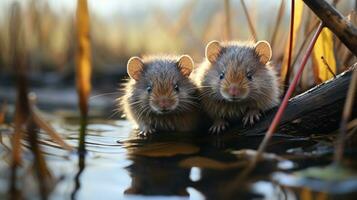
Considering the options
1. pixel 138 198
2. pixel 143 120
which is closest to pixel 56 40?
pixel 143 120

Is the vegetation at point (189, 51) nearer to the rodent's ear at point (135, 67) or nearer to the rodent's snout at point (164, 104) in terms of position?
the rodent's snout at point (164, 104)

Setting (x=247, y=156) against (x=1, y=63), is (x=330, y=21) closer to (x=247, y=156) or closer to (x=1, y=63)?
(x=247, y=156)

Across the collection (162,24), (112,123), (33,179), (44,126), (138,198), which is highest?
(162,24)

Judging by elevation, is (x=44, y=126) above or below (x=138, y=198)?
above

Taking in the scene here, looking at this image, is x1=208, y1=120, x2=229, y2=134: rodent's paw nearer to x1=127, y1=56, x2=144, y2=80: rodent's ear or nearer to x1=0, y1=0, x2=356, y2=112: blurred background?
x1=127, y1=56, x2=144, y2=80: rodent's ear

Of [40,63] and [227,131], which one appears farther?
[40,63]

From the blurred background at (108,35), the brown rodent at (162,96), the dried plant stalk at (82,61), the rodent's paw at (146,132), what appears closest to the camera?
the dried plant stalk at (82,61)

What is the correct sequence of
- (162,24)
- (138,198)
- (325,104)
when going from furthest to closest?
(162,24)
(325,104)
(138,198)

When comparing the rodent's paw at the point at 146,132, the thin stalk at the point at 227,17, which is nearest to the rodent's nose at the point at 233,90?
the rodent's paw at the point at 146,132
